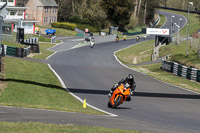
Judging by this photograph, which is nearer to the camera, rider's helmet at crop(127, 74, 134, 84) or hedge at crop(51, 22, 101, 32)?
rider's helmet at crop(127, 74, 134, 84)

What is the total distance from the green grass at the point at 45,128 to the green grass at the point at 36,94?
4.34 metres

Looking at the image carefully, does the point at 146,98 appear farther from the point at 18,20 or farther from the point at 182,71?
the point at 18,20

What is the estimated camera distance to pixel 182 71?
121ft

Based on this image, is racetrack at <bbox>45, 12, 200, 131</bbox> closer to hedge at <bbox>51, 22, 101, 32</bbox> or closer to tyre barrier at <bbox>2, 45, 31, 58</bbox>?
tyre barrier at <bbox>2, 45, 31, 58</bbox>

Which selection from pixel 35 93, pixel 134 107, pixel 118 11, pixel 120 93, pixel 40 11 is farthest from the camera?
pixel 118 11

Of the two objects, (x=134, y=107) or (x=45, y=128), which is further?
(x=134, y=107)

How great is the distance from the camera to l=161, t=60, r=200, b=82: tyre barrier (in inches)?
1344

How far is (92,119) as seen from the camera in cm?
1369

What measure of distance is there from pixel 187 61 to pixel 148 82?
34.6 feet

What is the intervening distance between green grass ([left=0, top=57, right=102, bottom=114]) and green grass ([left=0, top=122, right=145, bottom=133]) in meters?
4.34

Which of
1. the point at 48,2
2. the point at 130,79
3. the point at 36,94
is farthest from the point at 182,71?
the point at 48,2

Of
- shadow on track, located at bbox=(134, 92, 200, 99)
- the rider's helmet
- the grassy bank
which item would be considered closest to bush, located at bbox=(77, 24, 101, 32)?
the grassy bank

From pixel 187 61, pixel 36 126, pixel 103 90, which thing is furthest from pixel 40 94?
pixel 187 61

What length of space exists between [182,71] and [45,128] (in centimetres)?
2728
